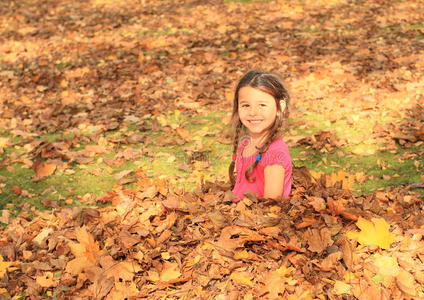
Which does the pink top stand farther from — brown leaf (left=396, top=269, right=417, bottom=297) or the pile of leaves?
brown leaf (left=396, top=269, right=417, bottom=297)

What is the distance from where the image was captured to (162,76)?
7637mm

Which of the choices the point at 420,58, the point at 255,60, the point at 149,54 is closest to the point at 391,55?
the point at 420,58

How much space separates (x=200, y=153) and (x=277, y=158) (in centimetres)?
201

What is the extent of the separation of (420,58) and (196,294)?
6.07 meters

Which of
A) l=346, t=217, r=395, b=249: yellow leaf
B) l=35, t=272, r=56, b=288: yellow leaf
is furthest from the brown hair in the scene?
l=35, t=272, r=56, b=288: yellow leaf

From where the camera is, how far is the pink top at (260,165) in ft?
11.5

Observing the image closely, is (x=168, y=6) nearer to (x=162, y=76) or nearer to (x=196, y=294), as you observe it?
(x=162, y=76)

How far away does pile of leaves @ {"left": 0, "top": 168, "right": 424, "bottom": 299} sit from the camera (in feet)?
8.95

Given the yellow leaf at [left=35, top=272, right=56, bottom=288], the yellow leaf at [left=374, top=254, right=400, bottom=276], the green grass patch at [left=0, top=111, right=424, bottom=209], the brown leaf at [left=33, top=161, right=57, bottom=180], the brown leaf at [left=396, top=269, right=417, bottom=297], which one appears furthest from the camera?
the brown leaf at [left=33, top=161, right=57, bottom=180]

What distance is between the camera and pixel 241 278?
2.81 meters

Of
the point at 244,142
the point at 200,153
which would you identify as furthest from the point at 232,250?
the point at 200,153

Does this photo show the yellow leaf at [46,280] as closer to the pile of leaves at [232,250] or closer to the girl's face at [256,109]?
the pile of leaves at [232,250]

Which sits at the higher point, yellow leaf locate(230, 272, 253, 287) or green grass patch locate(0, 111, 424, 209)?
yellow leaf locate(230, 272, 253, 287)

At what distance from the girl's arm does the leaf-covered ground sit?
0.13 meters
